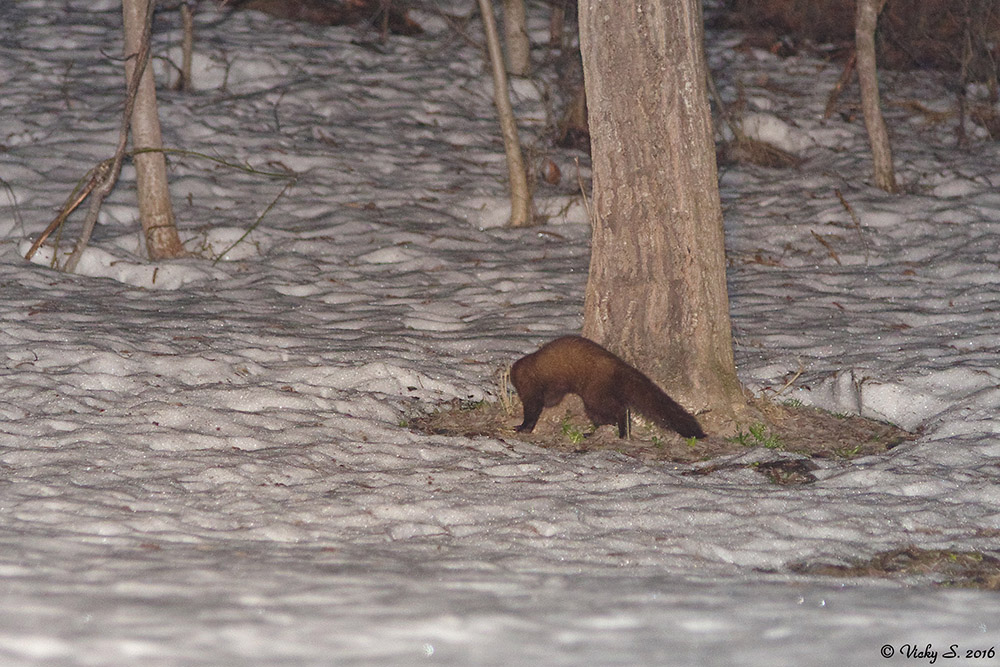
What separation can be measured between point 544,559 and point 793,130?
895cm

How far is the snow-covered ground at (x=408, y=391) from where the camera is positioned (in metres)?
2.51

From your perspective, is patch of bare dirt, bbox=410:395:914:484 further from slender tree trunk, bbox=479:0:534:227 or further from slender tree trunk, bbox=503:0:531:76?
slender tree trunk, bbox=503:0:531:76

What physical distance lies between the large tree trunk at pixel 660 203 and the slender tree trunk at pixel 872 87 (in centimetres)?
504

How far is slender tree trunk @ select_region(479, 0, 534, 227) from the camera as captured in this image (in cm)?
782

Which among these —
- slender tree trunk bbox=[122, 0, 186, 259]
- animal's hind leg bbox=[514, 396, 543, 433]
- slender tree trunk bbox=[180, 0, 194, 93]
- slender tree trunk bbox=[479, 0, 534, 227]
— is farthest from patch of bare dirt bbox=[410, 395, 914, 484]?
slender tree trunk bbox=[180, 0, 194, 93]

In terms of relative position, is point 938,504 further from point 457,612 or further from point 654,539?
point 457,612

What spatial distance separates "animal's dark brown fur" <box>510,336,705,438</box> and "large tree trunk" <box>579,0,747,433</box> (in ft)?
0.71

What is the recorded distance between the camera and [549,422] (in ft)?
16.5

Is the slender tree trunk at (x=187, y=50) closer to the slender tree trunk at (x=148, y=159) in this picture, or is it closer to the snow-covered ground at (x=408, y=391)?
the snow-covered ground at (x=408, y=391)

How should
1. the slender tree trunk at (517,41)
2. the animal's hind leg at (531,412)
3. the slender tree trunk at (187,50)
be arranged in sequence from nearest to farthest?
the animal's hind leg at (531,412) → the slender tree trunk at (187,50) → the slender tree trunk at (517,41)

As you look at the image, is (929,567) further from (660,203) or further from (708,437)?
(660,203)

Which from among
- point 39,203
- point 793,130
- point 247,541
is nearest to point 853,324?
point 247,541

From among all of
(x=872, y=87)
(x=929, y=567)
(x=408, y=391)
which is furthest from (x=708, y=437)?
(x=872, y=87)

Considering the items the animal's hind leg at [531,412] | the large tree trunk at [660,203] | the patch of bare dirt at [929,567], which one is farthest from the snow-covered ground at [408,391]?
the large tree trunk at [660,203]
